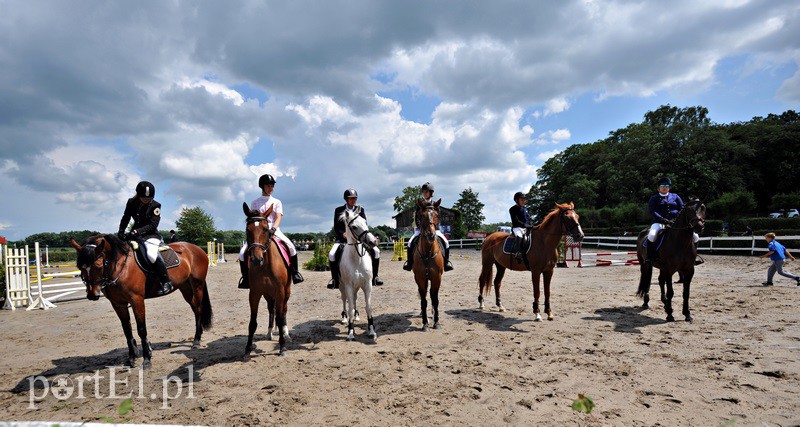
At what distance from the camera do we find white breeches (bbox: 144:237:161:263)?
235 inches

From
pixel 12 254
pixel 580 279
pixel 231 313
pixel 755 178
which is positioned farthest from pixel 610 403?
pixel 755 178

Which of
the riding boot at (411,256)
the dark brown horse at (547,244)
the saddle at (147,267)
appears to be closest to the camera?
the saddle at (147,267)

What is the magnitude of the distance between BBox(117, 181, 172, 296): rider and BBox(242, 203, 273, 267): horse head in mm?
1801

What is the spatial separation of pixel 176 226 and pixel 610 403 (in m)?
76.5

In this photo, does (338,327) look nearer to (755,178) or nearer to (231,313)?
(231,313)

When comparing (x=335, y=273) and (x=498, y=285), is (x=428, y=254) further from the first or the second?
(x=498, y=285)

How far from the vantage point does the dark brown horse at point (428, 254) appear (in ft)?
23.5

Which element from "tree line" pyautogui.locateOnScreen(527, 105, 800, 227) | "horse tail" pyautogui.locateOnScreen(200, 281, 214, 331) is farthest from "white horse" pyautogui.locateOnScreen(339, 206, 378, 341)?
"tree line" pyautogui.locateOnScreen(527, 105, 800, 227)

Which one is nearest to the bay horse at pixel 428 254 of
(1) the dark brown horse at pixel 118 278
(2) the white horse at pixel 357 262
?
(2) the white horse at pixel 357 262

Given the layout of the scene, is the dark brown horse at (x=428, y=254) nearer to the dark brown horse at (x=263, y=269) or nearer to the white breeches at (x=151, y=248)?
the dark brown horse at (x=263, y=269)

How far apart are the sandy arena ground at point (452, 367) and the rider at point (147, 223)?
1392mm

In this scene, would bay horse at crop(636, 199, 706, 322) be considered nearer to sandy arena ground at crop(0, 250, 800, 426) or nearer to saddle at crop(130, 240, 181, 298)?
sandy arena ground at crop(0, 250, 800, 426)

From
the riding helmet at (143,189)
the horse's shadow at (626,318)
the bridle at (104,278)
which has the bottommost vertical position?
the horse's shadow at (626,318)

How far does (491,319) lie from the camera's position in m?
8.23
